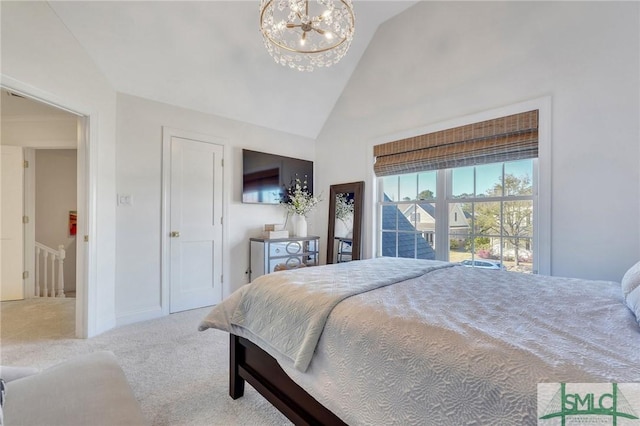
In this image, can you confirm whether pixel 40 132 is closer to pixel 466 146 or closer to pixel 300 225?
pixel 300 225

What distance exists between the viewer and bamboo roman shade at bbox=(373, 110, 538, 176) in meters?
2.49

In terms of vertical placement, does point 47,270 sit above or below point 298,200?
below

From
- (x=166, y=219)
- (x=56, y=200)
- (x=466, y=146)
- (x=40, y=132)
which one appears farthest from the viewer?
(x=56, y=200)

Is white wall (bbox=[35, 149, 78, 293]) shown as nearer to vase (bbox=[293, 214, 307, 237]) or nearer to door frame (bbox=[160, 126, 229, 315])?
door frame (bbox=[160, 126, 229, 315])

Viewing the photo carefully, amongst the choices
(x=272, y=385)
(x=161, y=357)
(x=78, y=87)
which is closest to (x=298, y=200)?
(x=161, y=357)

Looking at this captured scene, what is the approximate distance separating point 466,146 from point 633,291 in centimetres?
197

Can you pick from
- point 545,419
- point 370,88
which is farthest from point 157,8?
point 545,419

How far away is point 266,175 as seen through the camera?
13.3ft

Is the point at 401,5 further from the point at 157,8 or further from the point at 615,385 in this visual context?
the point at 615,385

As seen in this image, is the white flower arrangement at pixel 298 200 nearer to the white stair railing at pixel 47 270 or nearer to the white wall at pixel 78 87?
the white wall at pixel 78 87

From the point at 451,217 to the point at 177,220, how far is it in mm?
3269

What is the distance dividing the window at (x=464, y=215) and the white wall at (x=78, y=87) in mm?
3203

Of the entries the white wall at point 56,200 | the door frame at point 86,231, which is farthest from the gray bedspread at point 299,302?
the white wall at point 56,200

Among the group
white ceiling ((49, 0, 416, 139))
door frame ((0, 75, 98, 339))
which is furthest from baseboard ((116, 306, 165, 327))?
white ceiling ((49, 0, 416, 139))
